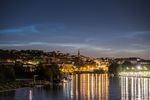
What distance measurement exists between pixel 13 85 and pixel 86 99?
1355 cm

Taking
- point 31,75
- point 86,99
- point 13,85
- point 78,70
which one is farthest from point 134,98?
point 78,70

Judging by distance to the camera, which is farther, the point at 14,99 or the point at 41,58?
the point at 41,58

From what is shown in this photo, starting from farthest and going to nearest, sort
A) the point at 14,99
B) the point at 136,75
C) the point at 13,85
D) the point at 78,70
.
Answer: the point at 78,70
the point at 136,75
the point at 13,85
the point at 14,99

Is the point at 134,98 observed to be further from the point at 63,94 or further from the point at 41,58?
the point at 41,58

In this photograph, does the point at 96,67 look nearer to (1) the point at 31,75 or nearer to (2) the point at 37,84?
(1) the point at 31,75

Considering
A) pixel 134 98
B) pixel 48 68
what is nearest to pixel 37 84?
pixel 48 68

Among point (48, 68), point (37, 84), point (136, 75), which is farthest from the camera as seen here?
point (136, 75)

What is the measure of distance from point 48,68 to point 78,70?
8224 centimetres

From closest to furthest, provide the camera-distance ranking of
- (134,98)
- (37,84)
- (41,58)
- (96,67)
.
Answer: (134,98), (37,84), (41,58), (96,67)

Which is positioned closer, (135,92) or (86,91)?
(135,92)

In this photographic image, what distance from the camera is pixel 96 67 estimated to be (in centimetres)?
16900

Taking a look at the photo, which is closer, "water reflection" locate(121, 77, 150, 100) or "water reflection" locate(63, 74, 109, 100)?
"water reflection" locate(121, 77, 150, 100)

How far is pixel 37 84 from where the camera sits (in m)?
65.8

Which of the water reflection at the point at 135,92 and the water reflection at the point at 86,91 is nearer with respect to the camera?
the water reflection at the point at 135,92
